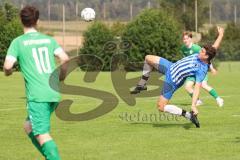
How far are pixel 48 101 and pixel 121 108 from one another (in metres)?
10.7

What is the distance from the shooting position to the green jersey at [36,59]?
829cm

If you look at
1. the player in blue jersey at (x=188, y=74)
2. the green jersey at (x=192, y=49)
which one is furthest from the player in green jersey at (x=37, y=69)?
the green jersey at (x=192, y=49)

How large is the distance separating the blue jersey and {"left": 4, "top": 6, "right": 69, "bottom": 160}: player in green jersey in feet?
19.0

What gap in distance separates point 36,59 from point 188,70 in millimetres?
6014

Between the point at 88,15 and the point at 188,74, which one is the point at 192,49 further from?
the point at 88,15

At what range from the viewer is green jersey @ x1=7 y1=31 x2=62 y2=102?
829 centimetres

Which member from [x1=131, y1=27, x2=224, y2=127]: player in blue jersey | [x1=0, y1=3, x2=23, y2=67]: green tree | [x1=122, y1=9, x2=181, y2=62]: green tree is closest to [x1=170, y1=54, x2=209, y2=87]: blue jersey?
[x1=131, y1=27, x2=224, y2=127]: player in blue jersey

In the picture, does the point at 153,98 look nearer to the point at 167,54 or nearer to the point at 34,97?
the point at 34,97

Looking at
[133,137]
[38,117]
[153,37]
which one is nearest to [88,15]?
[133,137]

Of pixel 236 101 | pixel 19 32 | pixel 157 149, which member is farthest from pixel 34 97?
pixel 19 32

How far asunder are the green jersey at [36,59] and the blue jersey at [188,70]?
5.84 meters

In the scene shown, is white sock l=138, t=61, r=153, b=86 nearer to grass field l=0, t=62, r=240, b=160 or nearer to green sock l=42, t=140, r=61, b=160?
grass field l=0, t=62, r=240, b=160

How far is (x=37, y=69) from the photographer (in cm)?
834

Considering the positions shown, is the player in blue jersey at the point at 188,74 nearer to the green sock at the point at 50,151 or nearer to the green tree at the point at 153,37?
the green sock at the point at 50,151
